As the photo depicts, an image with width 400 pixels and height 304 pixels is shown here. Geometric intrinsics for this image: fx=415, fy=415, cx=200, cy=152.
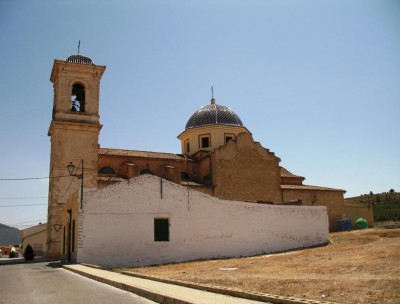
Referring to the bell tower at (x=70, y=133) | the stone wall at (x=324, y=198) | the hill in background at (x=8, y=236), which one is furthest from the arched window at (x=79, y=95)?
the hill in background at (x=8, y=236)

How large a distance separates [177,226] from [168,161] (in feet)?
47.2

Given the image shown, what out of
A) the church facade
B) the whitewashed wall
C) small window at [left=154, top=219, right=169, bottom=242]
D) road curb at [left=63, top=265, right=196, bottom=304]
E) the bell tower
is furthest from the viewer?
the church facade

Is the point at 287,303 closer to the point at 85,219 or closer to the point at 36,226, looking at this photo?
the point at 85,219

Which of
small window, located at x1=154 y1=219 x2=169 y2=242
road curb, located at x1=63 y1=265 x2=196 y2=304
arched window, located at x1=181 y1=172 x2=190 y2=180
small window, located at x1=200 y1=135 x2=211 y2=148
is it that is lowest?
road curb, located at x1=63 y1=265 x2=196 y2=304

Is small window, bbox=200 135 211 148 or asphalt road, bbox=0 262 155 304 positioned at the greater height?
small window, bbox=200 135 211 148

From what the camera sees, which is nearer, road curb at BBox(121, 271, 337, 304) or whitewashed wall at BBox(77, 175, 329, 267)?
road curb at BBox(121, 271, 337, 304)

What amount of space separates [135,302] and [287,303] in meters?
3.10

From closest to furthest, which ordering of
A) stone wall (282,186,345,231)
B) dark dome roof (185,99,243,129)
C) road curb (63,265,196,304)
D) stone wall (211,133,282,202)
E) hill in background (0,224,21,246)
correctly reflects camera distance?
road curb (63,265,196,304), stone wall (211,133,282,202), stone wall (282,186,345,231), dark dome roof (185,99,243,129), hill in background (0,224,21,246)

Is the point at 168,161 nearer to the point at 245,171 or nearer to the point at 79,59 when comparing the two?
the point at 245,171

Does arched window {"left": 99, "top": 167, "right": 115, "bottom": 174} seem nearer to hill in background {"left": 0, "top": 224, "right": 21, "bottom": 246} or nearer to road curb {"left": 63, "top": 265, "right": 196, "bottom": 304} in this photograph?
road curb {"left": 63, "top": 265, "right": 196, "bottom": 304}

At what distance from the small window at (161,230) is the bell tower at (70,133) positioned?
9212 millimetres

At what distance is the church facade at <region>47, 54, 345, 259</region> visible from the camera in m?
30.5

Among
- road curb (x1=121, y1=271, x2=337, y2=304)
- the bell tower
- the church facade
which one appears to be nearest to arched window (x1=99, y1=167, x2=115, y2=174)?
the church facade

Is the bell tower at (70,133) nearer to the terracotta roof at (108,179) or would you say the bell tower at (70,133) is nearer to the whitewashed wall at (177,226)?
the terracotta roof at (108,179)
